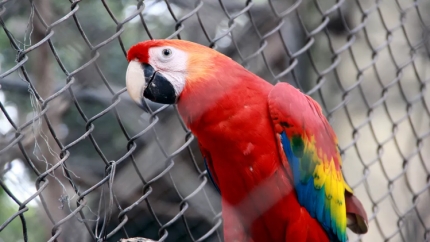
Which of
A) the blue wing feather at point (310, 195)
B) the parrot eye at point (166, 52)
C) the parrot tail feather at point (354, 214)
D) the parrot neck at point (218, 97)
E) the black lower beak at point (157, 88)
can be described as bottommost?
the parrot tail feather at point (354, 214)

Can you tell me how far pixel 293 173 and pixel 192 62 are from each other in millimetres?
385

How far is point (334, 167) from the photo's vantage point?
146cm

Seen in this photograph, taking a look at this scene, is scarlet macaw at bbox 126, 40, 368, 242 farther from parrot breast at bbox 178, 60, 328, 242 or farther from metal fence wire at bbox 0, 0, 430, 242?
metal fence wire at bbox 0, 0, 430, 242

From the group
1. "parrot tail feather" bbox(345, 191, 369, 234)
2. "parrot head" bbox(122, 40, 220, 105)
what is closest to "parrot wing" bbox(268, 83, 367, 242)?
"parrot tail feather" bbox(345, 191, 369, 234)

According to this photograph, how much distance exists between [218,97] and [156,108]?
2.75 ft

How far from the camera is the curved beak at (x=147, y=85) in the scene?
126 centimetres

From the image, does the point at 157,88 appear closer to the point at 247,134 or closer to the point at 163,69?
the point at 163,69

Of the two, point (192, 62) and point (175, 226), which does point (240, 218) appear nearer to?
point (192, 62)

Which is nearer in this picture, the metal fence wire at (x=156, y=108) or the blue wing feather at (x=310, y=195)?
the blue wing feather at (x=310, y=195)

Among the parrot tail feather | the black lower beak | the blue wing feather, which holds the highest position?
the black lower beak

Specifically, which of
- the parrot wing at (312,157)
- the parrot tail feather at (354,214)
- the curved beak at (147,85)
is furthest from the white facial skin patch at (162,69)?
the parrot tail feather at (354,214)

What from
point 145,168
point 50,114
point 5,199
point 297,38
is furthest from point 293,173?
point 297,38

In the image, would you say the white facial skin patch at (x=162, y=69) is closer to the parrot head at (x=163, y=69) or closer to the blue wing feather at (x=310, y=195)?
the parrot head at (x=163, y=69)

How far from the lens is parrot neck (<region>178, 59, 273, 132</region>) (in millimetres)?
1255
